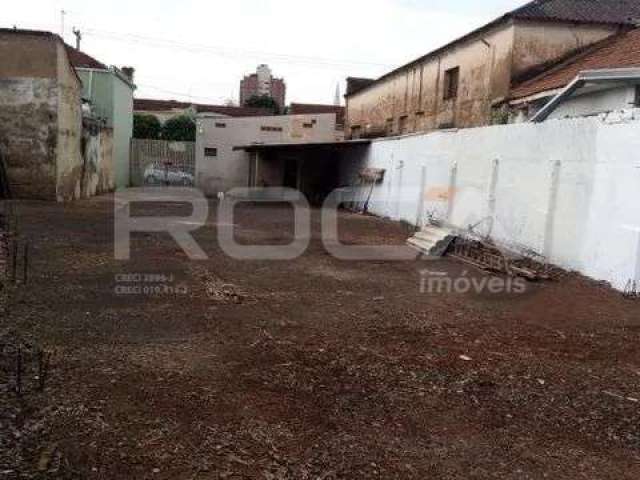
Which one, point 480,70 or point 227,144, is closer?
point 480,70

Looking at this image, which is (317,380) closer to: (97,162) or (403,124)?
(97,162)

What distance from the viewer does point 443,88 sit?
21.5m

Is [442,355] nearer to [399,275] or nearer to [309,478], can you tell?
[309,478]

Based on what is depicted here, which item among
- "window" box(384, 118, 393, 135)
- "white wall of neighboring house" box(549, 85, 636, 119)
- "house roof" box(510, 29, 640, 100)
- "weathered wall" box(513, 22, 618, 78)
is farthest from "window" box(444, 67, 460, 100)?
"white wall of neighboring house" box(549, 85, 636, 119)

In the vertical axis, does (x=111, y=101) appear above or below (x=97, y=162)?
above

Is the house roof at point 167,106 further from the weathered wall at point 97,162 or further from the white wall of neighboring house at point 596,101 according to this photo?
the white wall of neighboring house at point 596,101

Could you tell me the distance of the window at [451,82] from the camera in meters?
20.5

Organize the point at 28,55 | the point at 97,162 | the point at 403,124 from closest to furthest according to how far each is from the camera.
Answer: the point at 28,55 < the point at 97,162 < the point at 403,124

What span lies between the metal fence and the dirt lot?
21.9m

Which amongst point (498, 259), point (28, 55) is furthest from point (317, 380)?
point (28, 55)

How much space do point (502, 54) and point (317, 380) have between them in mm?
15274

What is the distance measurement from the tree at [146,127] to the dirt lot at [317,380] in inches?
1312

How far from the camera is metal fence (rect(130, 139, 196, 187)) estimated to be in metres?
30.1

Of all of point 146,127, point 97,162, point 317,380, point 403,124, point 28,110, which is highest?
point 146,127
